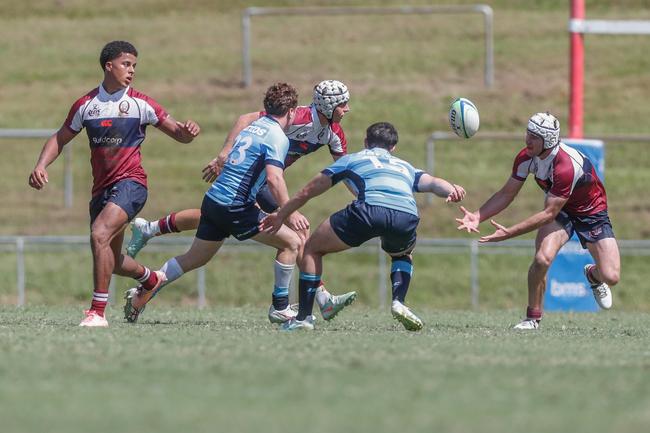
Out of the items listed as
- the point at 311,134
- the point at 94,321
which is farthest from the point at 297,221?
the point at 94,321

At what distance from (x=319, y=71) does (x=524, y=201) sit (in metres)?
8.64

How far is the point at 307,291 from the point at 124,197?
5.20 feet

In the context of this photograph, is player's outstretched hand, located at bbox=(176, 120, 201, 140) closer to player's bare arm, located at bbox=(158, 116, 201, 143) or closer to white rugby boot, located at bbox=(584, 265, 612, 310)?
player's bare arm, located at bbox=(158, 116, 201, 143)

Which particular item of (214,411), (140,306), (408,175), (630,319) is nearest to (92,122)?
(140,306)

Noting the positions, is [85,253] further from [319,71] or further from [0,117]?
[319,71]

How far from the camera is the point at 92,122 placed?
33.3 ft

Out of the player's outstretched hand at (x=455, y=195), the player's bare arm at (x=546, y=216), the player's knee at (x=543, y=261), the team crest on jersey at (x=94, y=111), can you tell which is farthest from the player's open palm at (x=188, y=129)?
the player's knee at (x=543, y=261)

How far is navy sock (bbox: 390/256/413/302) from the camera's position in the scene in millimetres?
10083

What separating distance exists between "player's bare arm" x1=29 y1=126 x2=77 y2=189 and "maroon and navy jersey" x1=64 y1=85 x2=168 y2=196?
0.60ft

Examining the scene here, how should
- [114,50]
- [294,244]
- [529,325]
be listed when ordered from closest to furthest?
[114,50] < [294,244] < [529,325]

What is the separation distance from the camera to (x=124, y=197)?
10.1m

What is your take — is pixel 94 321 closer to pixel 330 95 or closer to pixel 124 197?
pixel 124 197

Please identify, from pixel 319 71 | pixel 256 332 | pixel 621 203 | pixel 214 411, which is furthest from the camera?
pixel 319 71

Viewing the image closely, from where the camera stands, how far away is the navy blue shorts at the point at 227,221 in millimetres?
10273
